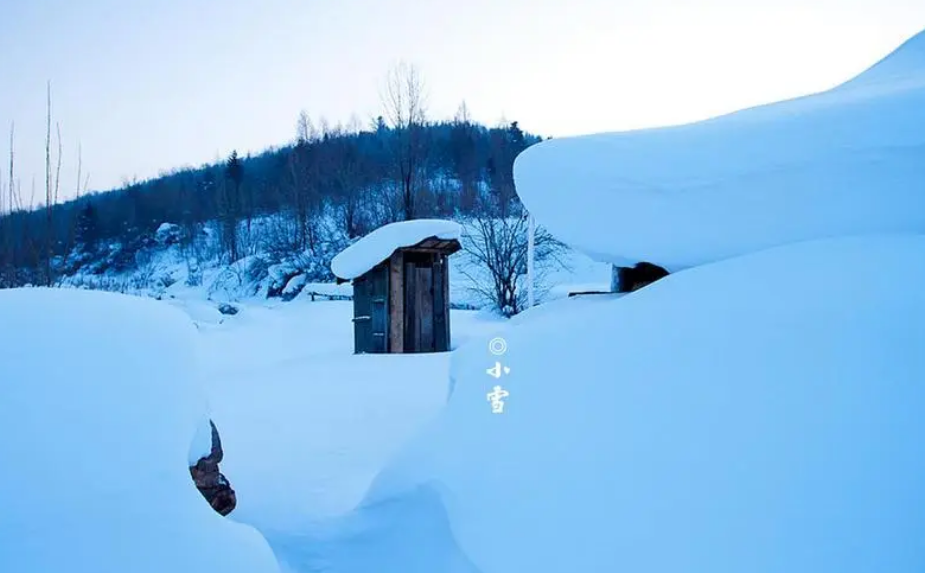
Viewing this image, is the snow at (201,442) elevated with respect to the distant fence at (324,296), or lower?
lower

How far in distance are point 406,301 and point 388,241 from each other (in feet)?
3.33

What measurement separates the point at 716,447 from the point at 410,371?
608cm

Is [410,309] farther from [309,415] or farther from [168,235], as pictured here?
[168,235]

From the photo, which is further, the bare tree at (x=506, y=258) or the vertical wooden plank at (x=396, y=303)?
the bare tree at (x=506, y=258)

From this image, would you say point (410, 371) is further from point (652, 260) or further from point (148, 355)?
point (148, 355)

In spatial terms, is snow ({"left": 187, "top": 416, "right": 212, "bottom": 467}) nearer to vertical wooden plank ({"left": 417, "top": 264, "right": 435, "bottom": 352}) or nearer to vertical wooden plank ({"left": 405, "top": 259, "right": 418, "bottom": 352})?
vertical wooden plank ({"left": 405, "top": 259, "right": 418, "bottom": 352})

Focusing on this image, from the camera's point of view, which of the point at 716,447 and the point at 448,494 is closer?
the point at 716,447

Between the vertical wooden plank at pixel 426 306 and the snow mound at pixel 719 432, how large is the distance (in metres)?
6.96

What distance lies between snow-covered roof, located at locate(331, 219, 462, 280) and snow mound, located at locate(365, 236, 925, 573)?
6592 millimetres

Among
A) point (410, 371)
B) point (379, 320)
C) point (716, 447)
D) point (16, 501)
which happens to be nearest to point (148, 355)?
point (16, 501)

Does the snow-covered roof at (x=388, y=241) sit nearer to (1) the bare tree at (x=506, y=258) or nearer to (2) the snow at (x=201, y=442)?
(1) the bare tree at (x=506, y=258)

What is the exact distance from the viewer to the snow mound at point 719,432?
146 cm

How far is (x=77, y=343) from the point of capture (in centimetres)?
170

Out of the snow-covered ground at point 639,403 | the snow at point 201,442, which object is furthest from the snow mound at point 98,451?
the snow at point 201,442
